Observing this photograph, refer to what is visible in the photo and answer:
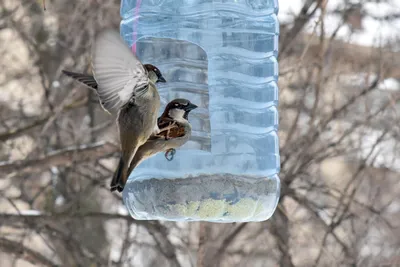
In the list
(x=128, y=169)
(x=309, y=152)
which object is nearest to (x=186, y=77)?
(x=128, y=169)

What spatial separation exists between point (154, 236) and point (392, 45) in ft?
7.85

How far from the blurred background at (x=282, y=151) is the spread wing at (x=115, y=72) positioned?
2.82 meters

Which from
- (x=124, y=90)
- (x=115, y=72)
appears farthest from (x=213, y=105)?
(x=115, y=72)

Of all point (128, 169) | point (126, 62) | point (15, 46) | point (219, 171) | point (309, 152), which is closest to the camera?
point (126, 62)

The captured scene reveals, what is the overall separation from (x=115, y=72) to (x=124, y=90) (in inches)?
4.6

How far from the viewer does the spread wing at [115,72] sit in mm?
2182

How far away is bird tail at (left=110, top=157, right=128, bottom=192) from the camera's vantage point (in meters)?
2.40

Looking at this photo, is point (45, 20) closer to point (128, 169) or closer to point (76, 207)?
point (76, 207)

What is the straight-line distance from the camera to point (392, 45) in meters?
5.93

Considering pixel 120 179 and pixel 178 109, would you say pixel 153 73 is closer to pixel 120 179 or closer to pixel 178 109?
pixel 178 109

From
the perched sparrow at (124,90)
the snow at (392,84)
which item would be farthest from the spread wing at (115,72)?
the snow at (392,84)

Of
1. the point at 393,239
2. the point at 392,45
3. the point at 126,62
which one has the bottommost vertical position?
the point at 393,239

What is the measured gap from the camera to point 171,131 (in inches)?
107

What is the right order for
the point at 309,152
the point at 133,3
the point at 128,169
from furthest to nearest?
the point at 309,152 → the point at 133,3 → the point at 128,169
